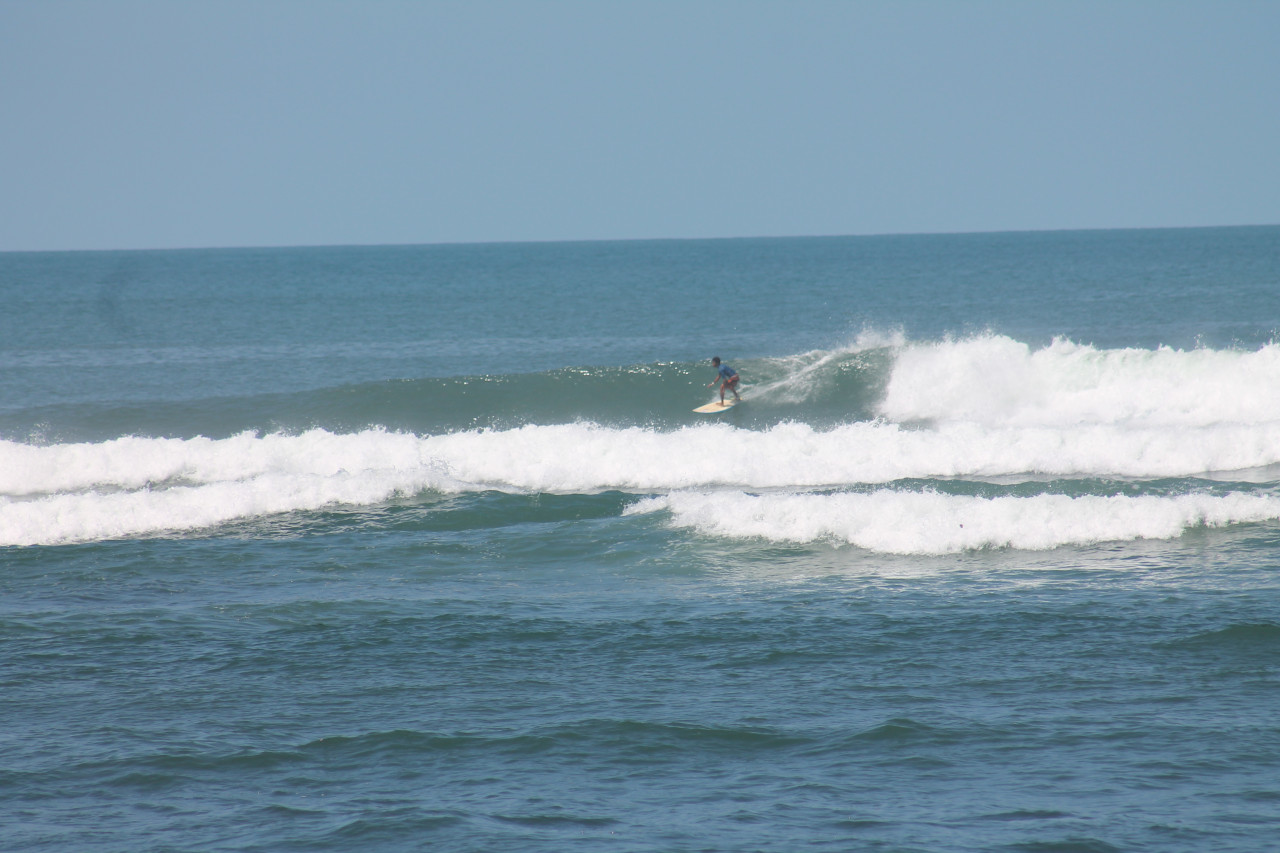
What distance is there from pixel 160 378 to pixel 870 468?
25.5 metres

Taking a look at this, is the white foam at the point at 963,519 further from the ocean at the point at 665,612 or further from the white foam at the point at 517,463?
the white foam at the point at 517,463

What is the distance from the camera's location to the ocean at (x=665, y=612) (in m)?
7.62

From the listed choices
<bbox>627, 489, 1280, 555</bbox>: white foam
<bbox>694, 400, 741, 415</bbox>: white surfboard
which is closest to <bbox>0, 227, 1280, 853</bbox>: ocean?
<bbox>627, 489, 1280, 555</bbox>: white foam

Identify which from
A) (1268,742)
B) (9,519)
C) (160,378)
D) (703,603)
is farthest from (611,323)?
(1268,742)

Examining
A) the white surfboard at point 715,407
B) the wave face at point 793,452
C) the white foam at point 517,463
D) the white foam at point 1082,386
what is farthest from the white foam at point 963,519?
the white surfboard at point 715,407

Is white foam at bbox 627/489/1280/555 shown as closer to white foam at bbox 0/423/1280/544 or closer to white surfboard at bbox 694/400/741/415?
white foam at bbox 0/423/1280/544

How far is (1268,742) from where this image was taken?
26.9 feet

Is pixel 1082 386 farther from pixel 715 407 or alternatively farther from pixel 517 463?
pixel 517 463

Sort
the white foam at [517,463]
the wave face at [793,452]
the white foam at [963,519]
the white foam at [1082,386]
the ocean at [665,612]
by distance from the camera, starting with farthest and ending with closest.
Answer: the white foam at [1082,386], the white foam at [517,463], the wave face at [793,452], the white foam at [963,519], the ocean at [665,612]

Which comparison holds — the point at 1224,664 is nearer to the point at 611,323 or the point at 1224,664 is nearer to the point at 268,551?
the point at 268,551

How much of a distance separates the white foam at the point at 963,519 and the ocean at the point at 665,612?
0.19ft

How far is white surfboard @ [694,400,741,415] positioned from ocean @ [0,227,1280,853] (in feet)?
1.44

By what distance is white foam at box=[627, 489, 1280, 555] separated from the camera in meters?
14.2

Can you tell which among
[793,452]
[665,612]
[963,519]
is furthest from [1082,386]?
[665,612]
